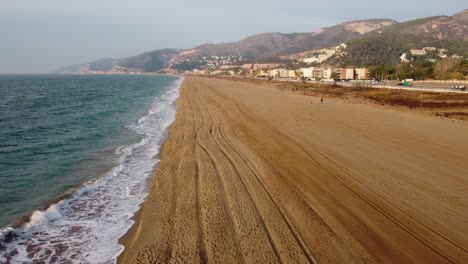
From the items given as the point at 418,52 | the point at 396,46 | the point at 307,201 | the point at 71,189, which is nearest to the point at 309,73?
the point at 418,52

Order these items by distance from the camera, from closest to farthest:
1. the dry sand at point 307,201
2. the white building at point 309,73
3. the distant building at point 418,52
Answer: the dry sand at point 307,201
the white building at point 309,73
the distant building at point 418,52

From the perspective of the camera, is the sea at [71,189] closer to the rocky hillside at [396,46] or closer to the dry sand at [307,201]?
the dry sand at [307,201]

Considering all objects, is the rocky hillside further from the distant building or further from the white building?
the white building

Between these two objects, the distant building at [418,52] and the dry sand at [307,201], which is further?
the distant building at [418,52]

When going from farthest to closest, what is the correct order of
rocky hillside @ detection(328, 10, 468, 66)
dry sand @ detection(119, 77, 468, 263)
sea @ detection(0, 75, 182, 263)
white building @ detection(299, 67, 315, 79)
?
rocky hillside @ detection(328, 10, 468, 66)
white building @ detection(299, 67, 315, 79)
sea @ detection(0, 75, 182, 263)
dry sand @ detection(119, 77, 468, 263)

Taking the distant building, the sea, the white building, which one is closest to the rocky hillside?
the distant building

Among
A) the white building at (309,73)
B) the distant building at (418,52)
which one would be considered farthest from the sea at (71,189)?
the distant building at (418,52)

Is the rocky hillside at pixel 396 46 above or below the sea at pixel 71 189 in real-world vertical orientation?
above

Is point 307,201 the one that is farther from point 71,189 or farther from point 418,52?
point 418,52

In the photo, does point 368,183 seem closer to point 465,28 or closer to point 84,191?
point 84,191
